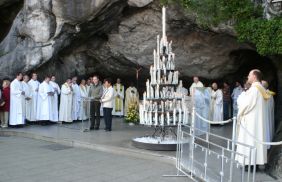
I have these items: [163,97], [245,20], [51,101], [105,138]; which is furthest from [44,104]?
[245,20]

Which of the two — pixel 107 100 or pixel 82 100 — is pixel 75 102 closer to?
pixel 82 100

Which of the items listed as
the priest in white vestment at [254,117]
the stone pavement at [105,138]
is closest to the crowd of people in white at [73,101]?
the stone pavement at [105,138]

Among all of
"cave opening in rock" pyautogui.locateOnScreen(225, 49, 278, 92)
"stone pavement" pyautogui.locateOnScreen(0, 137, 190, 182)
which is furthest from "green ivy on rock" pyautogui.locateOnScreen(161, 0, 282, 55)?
"cave opening in rock" pyautogui.locateOnScreen(225, 49, 278, 92)

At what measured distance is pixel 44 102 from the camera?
16922mm

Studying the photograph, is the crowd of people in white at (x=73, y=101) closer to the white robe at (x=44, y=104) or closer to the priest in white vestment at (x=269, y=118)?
the white robe at (x=44, y=104)

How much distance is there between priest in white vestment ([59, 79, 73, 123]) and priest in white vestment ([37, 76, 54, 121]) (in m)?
0.73

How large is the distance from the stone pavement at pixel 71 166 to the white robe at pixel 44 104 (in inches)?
179

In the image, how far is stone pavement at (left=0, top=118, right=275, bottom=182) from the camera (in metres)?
10.4

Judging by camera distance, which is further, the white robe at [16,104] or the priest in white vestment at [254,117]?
the white robe at [16,104]

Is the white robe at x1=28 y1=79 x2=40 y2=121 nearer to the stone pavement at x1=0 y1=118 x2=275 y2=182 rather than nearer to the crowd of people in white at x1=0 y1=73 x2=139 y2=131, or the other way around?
the crowd of people in white at x1=0 y1=73 x2=139 y2=131

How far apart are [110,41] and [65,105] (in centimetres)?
361

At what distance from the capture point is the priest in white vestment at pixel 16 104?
625 inches

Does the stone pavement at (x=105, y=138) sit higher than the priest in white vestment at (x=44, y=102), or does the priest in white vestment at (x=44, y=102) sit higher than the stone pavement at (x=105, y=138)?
the priest in white vestment at (x=44, y=102)

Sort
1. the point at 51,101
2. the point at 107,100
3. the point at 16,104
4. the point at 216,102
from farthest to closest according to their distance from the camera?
the point at 216,102, the point at 51,101, the point at 16,104, the point at 107,100
